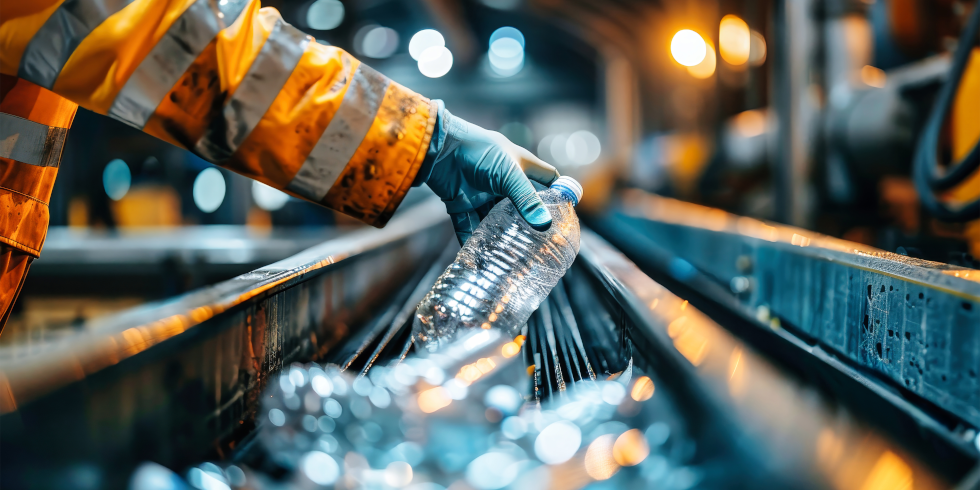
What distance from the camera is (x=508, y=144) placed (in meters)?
0.99

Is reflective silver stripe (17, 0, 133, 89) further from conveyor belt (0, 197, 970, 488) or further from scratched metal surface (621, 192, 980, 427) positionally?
scratched metal surface (621, 192, 980, 427)

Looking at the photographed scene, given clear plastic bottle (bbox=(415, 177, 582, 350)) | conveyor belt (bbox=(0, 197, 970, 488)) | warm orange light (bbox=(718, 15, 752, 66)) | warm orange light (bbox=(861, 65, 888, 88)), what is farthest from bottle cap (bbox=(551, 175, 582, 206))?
warm orange light (bbox=(718, 15, 752, 66))

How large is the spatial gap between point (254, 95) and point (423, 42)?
12031mm

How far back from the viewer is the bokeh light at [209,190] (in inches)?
402

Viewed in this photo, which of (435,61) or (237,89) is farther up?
(435,61)

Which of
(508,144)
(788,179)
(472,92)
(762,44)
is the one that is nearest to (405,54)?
(472,92)

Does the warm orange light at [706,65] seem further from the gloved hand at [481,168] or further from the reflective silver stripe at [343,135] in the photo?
the reflective silver stripe at [343,135]

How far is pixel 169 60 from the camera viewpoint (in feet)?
2.60

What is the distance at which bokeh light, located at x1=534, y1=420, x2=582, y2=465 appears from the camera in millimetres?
538

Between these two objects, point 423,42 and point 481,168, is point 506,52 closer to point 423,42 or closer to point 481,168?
point 423,42

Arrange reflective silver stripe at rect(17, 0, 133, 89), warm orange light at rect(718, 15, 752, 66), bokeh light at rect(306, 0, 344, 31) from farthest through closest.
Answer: bokeh light at rect(306, 0, 344, 31) → warm orange light at rect(718, 15, 752, 66) → reflective silver stripe at rect(17, 0, 133, 89)

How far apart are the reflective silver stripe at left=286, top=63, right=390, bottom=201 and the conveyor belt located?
0.52 ft

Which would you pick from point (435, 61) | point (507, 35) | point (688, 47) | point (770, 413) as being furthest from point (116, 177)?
point (770, 413)

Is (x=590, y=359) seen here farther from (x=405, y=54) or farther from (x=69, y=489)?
(x=405, y=54)
